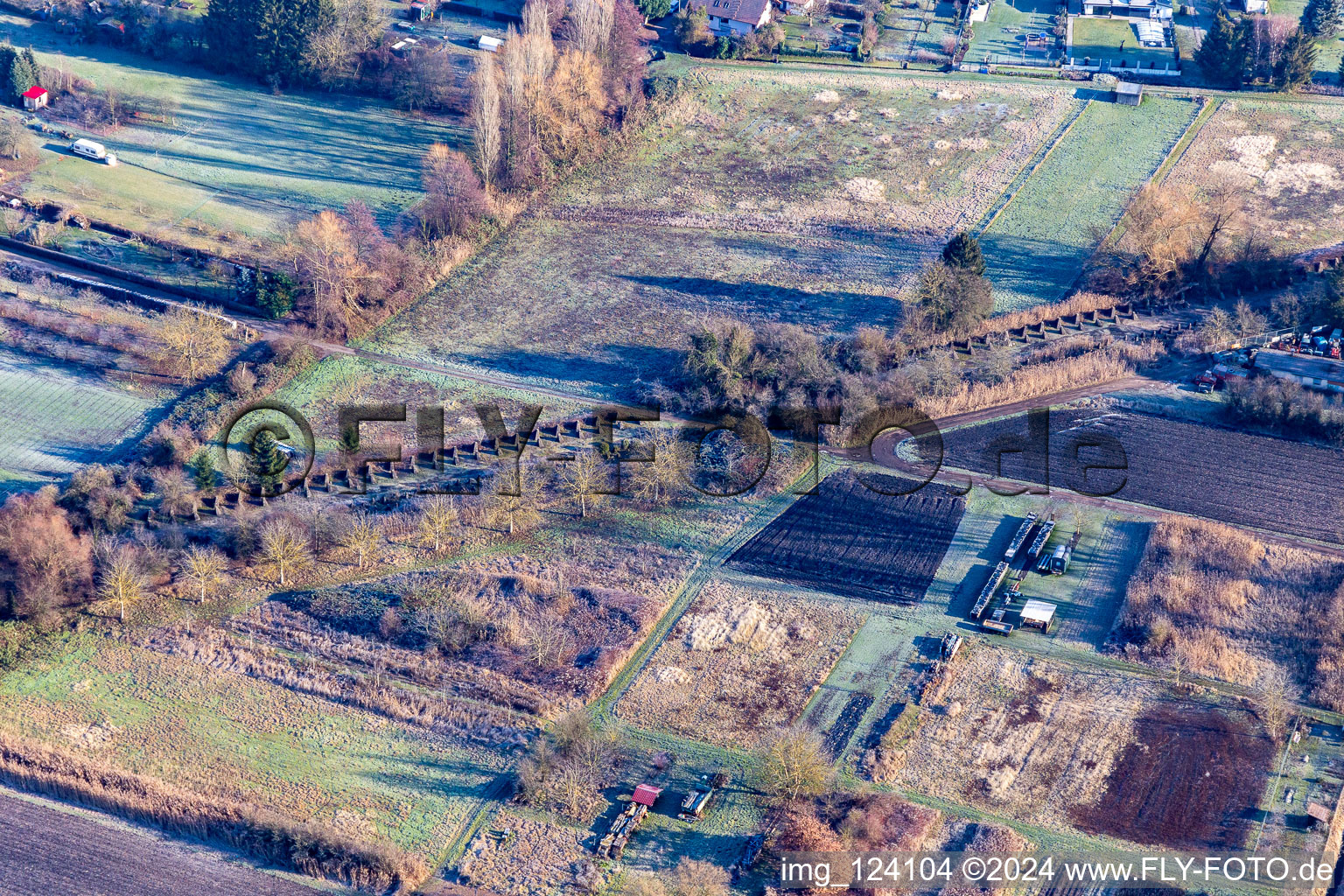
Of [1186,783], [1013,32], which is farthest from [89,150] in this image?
[1186,783]

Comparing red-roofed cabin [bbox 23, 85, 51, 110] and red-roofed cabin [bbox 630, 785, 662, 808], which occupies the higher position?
red-roofed cabin [bbox 23, 85, 51, 110]

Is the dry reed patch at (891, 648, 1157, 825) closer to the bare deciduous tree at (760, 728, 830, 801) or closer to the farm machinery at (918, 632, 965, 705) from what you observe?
the farm machinery at (918, 632, 965, 705)

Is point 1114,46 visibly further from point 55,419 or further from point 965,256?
point 55,419

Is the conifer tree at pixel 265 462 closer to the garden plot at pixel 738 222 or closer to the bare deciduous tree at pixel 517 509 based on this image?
the bare deciduous tree at pixel 517 509

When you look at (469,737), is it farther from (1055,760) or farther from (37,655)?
(1055,760)

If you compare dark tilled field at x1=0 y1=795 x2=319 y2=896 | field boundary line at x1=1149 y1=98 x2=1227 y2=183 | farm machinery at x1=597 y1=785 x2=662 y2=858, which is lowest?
dark tilled field at x1=0 y1=795 x2=319 y2=896

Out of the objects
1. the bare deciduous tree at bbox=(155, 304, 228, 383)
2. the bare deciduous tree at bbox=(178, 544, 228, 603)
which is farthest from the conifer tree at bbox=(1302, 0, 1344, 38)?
the bare deciduous tree at bbox=(178, 544, 228, 603)
